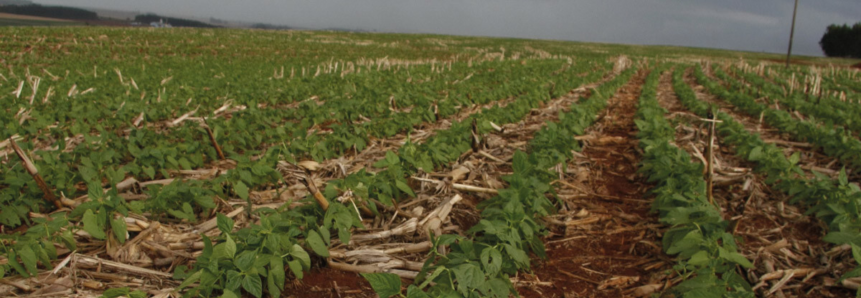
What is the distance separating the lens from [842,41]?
73000 mm

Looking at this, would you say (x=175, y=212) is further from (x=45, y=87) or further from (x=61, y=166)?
(x=45, y=87)

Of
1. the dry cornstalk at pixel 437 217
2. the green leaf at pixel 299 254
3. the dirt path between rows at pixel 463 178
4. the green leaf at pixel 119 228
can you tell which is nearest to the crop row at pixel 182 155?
the green leaf at pixel 119 228

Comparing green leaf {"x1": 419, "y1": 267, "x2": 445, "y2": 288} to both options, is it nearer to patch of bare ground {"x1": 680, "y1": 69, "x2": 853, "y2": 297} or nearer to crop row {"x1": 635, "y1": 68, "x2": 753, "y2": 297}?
crop row {"x1": 635, "y1": 68, "x2": 753, "y2": 297}

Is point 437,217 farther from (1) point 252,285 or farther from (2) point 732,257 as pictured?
(2) point 732,257

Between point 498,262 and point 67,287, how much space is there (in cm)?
257

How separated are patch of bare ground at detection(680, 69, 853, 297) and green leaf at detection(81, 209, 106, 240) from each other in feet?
13.7

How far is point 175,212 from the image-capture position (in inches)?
134

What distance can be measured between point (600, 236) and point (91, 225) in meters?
3.71

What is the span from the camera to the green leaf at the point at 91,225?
8.82 ft

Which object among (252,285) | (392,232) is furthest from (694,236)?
(252,285)

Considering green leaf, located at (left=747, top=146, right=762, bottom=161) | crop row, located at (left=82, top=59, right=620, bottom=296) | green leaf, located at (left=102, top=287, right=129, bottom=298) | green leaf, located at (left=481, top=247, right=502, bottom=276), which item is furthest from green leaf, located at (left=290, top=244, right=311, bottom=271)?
green leaf, located at (left=747, top=146, right=762, bottom=161)

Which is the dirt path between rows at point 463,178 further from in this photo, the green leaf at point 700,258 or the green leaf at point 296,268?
the green leaf at point 700,258

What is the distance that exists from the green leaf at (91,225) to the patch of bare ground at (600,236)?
268 centimetres

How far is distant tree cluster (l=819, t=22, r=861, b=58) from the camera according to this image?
70.8 metres
